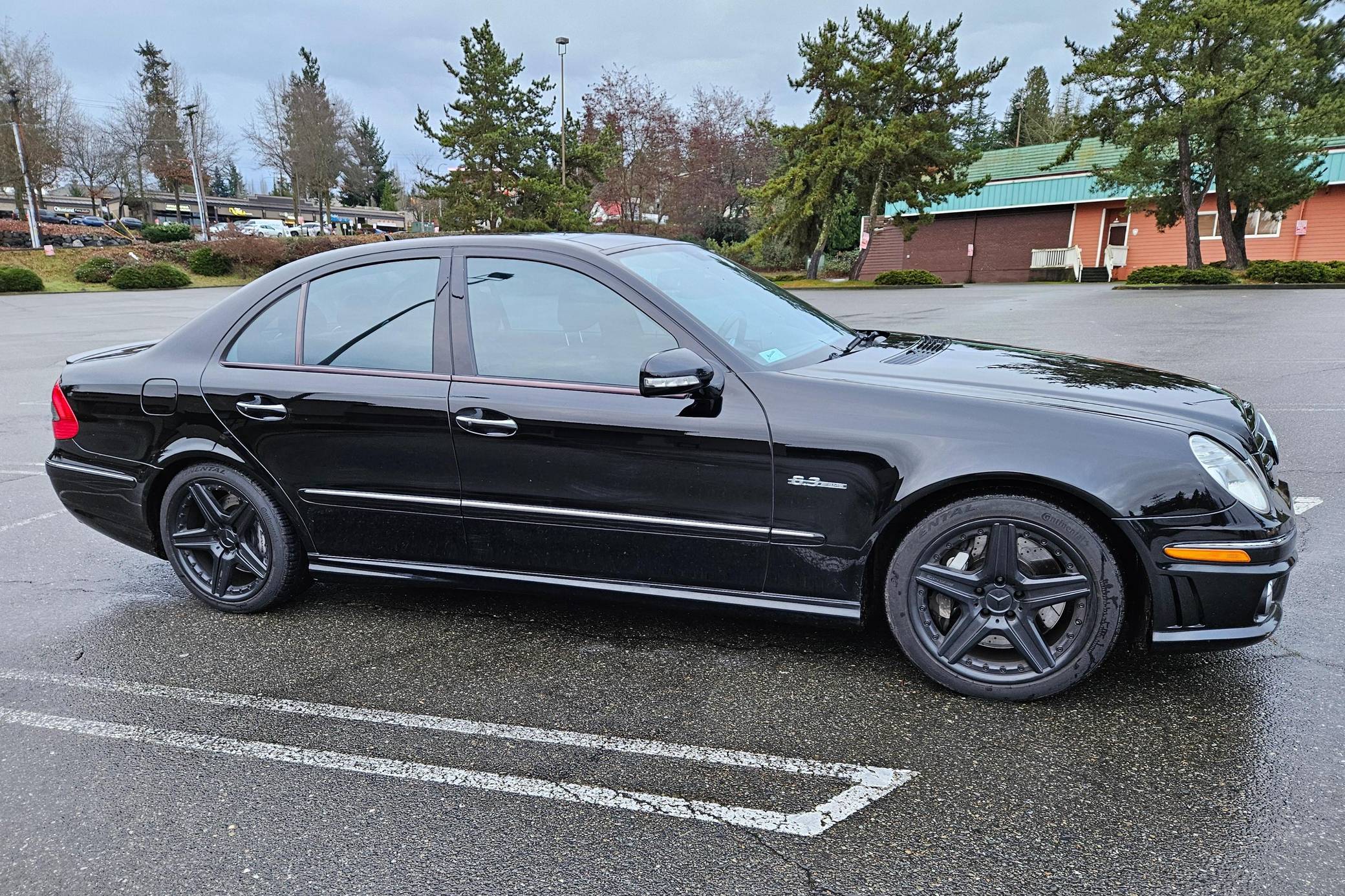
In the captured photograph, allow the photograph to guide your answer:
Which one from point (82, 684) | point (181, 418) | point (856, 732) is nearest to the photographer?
point (856, 732)

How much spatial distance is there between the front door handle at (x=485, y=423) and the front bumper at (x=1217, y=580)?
211 cm

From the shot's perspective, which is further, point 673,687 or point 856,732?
point 673,687

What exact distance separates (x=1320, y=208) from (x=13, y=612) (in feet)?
127

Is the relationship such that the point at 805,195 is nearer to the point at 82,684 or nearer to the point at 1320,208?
the point at 1320,208

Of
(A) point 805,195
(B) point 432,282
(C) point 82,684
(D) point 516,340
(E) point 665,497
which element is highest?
(A) point 805,195

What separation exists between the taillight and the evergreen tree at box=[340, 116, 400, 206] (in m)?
64.1

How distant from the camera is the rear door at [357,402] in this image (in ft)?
11.2

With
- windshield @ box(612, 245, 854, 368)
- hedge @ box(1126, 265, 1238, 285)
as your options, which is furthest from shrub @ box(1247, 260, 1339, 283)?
windshield @ box(612, 245, 854, 368)

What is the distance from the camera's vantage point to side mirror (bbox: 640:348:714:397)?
292 cm

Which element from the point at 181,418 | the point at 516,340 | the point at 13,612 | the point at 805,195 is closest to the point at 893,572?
the point at 516,340

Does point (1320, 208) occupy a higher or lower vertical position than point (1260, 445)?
higher

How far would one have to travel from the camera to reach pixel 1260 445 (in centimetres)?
296

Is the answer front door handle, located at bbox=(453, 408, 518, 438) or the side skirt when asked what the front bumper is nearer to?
the side skirt

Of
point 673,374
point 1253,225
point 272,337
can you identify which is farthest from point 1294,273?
point 272,337
